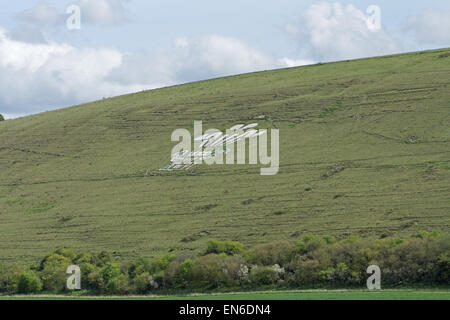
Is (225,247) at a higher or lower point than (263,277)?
higher

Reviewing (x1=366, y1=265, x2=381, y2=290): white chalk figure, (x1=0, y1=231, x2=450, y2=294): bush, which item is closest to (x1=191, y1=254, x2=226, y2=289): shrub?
(x1=0, y1=231, x2=450, y2=294): bush

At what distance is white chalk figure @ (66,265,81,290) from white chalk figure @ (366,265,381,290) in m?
21.0

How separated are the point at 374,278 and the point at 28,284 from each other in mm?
25305

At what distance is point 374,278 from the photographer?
42219 millimetres

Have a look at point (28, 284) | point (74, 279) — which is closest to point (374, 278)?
point (74, 279)

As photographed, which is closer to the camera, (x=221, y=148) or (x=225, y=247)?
(x=225, y=247)

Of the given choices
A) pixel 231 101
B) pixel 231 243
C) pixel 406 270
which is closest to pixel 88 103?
pixel 231 101

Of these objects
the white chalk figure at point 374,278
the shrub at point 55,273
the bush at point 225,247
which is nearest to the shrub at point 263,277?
the bush at point 225,247

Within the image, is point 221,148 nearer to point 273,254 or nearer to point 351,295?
point 273,254

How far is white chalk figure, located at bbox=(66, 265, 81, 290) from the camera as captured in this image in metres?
51.2

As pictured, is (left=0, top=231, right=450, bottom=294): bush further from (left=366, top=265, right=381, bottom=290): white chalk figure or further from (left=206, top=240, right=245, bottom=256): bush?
(left=366, top=265, right=381, bottom=290): white chalk figure

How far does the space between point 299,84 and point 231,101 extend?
35.0 feet

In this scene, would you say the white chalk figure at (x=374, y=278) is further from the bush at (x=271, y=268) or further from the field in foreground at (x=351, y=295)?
the field in foreground at (x=351, y=295)

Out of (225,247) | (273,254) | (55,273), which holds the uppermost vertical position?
(225,247)
